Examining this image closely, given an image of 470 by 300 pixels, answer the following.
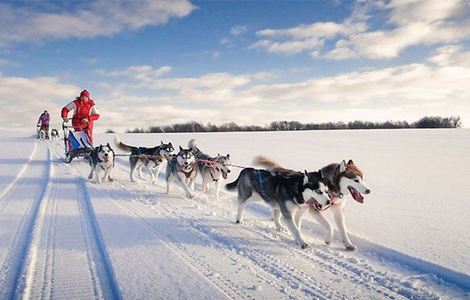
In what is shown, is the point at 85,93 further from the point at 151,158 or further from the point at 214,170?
the point at 214,170

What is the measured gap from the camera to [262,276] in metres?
3.17

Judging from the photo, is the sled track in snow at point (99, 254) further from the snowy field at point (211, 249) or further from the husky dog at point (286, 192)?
the husky dog at point (286, 192)

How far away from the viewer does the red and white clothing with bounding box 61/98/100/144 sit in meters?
10.5

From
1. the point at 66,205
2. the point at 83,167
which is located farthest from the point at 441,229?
the point at 83,167

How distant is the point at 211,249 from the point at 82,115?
27.5 feet

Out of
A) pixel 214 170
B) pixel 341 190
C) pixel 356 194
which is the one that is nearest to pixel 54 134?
pixel 214 170

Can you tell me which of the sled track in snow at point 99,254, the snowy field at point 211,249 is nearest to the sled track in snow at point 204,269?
the snowy field at point 211,249

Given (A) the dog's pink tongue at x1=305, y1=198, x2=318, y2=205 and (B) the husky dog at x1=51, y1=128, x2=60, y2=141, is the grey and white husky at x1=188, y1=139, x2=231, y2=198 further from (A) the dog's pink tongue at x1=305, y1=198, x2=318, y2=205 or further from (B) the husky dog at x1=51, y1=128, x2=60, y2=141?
→ (B) the husky dog at x1=51, y1=128, x2=60, y2=141

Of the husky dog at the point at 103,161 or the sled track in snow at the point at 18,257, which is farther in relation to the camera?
the husky dog at the point at 103,161

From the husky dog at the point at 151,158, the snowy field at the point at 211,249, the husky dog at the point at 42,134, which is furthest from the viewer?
the husky dog at the point at 42,134

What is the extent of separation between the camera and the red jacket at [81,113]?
1052cm

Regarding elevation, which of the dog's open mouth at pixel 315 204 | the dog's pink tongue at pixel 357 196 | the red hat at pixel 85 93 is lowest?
the dog's open mouth at pixel 315 204

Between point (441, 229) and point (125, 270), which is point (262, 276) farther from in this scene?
point (441, 229)

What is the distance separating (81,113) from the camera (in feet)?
34.8
